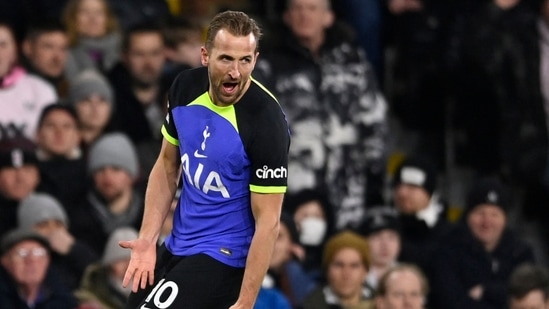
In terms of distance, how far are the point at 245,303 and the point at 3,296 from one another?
2.73 meters

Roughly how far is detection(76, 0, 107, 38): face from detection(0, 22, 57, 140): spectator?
65cm

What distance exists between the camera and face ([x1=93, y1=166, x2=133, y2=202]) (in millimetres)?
10094

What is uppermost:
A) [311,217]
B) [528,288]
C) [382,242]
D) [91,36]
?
[91,36]

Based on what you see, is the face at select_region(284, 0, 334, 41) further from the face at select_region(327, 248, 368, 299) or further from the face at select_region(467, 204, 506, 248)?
the face at select_region(327, 248, 368, 299)

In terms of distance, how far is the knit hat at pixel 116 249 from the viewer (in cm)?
948

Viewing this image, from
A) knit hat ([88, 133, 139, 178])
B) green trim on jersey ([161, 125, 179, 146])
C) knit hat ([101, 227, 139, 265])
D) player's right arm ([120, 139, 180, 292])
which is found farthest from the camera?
knit hat ([88, 133, 139, 178])

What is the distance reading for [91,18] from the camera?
36.1 ft

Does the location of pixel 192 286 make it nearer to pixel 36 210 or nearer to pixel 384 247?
pixel 36 210

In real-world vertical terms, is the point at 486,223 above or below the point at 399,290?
above


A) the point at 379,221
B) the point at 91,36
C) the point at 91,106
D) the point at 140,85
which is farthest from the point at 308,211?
the point at 91,36

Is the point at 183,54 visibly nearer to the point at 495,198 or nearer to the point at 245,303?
the point at 495,198

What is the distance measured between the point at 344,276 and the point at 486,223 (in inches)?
59.7

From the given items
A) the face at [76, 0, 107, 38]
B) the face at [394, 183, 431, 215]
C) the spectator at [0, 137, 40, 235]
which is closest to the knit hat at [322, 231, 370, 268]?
the face at [394, 183, 431, 215]

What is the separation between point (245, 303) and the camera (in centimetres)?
681
